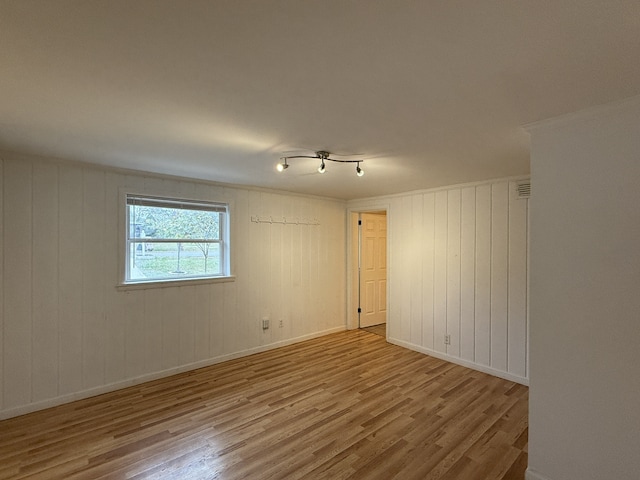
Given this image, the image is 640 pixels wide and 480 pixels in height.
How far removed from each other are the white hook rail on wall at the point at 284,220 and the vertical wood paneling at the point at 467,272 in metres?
2.16

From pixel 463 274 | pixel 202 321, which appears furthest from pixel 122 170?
pixel 463 274

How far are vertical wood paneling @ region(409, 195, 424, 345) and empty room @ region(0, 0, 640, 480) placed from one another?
0.14ft

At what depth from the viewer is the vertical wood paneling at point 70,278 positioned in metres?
2.99

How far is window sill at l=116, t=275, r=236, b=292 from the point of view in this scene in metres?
3.34

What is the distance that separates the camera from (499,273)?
3.62m

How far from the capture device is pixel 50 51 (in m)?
1.25

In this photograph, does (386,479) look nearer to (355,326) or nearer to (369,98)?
(369,98)

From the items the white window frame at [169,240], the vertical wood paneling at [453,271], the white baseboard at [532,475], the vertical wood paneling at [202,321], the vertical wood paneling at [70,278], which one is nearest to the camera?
the white baseboard at [532,475]

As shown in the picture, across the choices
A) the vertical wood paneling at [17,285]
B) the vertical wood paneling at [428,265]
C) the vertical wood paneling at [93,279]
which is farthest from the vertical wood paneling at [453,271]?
the vertical wood paneling at [17,285]

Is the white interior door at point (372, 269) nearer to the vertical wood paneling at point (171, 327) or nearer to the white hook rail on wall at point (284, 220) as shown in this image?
the white hook rail on wall at point (284, 220)

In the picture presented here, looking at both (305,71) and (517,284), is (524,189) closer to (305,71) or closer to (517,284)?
(517,284)

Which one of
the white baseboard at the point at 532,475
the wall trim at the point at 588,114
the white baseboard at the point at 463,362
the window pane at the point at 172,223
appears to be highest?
the wall trim at the point at 588,114

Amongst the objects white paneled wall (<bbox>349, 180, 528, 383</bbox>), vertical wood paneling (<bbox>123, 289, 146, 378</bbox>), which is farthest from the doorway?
vertical wood paneling (<bbox>123, 289, 146, 378</bbox>)

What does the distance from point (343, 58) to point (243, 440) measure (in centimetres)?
263
